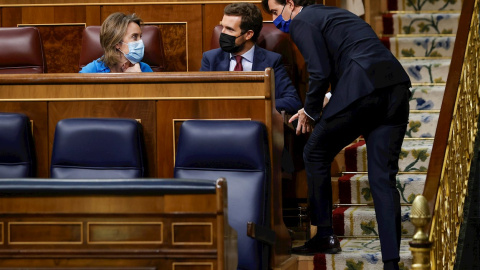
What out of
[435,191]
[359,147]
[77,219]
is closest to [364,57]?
[435,191]

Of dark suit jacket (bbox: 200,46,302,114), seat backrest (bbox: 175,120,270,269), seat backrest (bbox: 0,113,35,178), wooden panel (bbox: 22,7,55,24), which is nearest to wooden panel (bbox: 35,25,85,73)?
wooden panel (bbox: 22,7,55,24)

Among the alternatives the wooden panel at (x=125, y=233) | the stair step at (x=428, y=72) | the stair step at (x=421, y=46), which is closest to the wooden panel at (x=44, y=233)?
the wooden panel at (x=125, y=233)

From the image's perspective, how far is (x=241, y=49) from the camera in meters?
2.81

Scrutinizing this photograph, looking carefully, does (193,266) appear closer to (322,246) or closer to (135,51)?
(322,246)

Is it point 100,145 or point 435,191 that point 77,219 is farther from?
point 435,191

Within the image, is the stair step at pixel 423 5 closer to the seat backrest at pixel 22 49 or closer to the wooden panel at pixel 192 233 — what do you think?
the seat backrest at pixel 22 49

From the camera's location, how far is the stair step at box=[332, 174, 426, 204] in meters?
2.82

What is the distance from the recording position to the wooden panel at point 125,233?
156cm

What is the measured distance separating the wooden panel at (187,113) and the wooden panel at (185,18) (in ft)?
3.41

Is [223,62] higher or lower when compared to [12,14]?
lower

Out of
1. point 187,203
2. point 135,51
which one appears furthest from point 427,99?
point 187,203

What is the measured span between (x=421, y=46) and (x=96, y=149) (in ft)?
6.31

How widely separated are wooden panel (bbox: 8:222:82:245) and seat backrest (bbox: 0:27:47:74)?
137 cm

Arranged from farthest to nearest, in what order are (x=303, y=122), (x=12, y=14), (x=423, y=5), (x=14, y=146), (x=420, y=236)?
(x=423, y=5), (x=12, y=14), (x=303, y=122), (x=14, y=146), (x=420, y=236)
